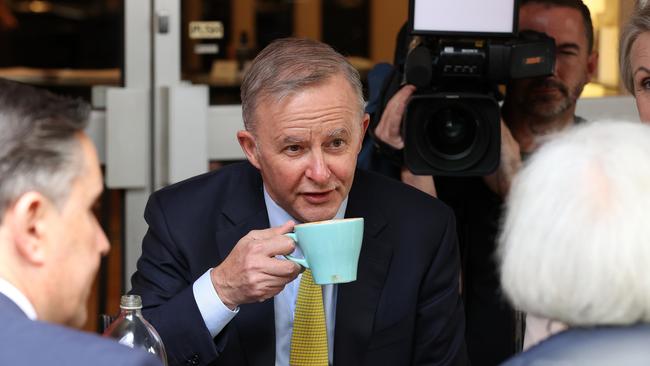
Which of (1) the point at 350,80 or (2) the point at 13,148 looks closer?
(2) the point at 13,148

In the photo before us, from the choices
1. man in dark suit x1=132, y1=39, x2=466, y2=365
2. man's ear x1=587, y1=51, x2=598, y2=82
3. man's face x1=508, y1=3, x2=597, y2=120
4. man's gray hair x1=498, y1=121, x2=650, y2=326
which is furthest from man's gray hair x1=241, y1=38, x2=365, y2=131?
man's ear x1=587, y1=51, x2=598, y2=82

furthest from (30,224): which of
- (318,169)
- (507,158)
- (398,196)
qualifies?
(507,158)

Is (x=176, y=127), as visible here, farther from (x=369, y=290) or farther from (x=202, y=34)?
(x=369, y=290)

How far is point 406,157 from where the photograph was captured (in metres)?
2.69

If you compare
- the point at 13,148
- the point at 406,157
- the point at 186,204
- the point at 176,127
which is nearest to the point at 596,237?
the point at 13,148

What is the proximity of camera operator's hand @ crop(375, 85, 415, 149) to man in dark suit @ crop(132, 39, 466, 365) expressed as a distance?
39 centimetres

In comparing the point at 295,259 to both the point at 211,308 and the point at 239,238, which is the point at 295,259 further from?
the point at 239,238

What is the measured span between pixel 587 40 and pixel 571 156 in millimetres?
1763

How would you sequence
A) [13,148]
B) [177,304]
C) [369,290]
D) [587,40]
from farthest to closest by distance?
1. [587,40]
2. [369,290]
3. [177,304]
4. [13,148]

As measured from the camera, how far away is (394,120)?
276cm

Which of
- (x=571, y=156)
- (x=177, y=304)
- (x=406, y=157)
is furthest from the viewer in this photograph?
(x=406, y=157)

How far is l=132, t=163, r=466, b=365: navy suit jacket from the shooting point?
2199 mm

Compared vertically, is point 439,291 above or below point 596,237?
below

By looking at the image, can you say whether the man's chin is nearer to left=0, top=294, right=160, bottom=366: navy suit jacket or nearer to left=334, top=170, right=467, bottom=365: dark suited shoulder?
left=334, top=170, right=467, bottom=365: dark suited shoulder
